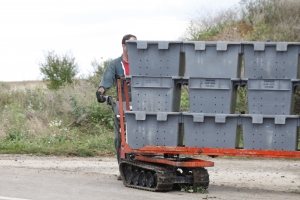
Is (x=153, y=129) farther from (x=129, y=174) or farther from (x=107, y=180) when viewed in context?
(x=107, y=180)

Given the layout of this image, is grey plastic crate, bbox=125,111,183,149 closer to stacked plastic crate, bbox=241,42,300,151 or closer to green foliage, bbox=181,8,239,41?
stacked plastic crate, bbox=241,42,300,151

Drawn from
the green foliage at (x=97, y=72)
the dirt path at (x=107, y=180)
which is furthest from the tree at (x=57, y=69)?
the dirt path at (x=107, y=180)

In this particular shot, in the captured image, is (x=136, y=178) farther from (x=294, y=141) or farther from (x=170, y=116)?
(x=294, y=141)

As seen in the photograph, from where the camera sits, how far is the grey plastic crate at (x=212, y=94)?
980 centimetres

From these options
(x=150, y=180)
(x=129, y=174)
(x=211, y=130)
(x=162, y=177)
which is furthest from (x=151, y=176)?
(x=211, y=130)

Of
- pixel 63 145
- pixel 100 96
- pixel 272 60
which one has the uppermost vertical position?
pixel 272 60

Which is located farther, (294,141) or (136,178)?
(136,178)

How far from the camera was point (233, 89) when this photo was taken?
985cm

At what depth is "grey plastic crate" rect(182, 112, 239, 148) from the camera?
9.82m

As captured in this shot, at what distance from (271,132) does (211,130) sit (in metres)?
0.82

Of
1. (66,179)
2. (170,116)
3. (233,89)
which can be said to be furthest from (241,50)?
(66,179)

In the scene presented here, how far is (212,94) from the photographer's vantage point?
32.3 ft

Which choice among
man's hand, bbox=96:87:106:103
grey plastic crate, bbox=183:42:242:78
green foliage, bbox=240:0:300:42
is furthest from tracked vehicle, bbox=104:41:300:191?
green foliage, bbox=240:0:300:42

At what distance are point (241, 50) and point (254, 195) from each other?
2.01 meters
